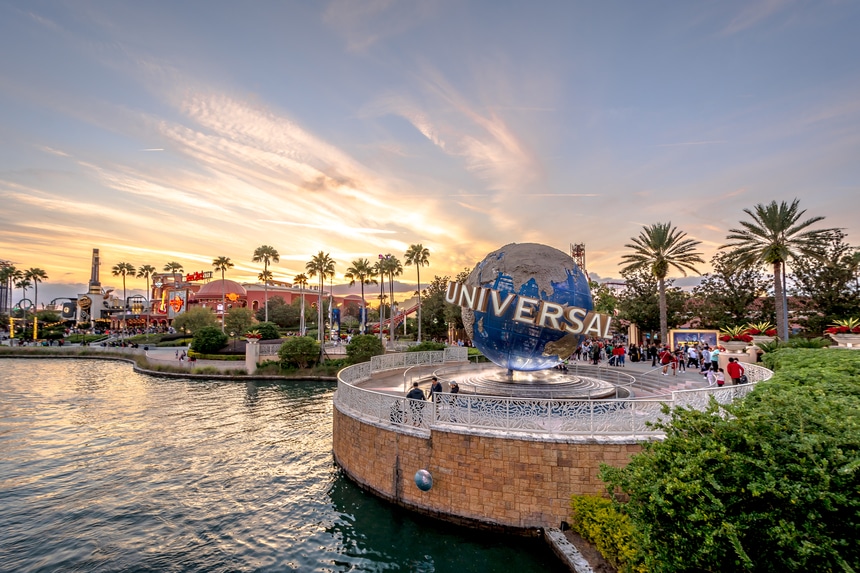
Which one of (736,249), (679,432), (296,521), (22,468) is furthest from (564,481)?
(736,249)

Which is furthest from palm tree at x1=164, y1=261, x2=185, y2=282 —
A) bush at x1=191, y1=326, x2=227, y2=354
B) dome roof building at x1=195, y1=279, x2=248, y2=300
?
bush at x1=191, y1=326, x2=227, y2=354

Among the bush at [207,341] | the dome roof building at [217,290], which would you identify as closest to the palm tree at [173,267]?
the dome roof building at [217,290]

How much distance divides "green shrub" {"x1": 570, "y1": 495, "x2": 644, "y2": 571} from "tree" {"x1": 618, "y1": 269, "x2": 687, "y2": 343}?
3547 cm

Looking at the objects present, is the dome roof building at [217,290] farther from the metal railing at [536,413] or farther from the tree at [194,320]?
the metal railing at [536,413]

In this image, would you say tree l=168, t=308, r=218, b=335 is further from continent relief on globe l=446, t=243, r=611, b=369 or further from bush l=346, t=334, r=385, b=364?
continent relief on globe l=446, t=243, r=611, b=369

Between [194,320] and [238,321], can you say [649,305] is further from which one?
[194,320]

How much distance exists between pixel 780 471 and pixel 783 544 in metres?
0.86

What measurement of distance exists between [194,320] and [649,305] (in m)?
67.9

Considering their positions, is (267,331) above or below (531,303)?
below

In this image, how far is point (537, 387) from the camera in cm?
1502

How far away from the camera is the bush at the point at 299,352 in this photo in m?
38.1

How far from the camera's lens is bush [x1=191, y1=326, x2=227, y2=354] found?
43.6 meters

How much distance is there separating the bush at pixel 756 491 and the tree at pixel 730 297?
39017 mm

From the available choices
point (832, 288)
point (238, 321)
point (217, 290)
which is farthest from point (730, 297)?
point (217, 290)
